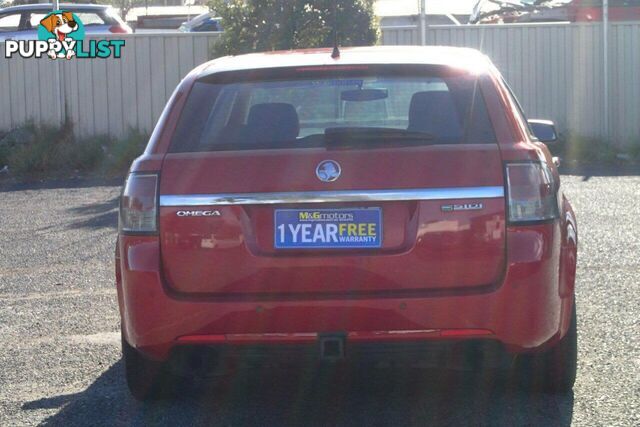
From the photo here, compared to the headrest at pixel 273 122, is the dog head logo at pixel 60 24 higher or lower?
higher

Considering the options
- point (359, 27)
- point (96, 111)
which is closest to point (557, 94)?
point (359, 27)

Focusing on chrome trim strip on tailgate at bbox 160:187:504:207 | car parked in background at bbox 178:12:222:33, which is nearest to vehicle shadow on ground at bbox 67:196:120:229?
chrome trim strip on tailgate at bbox 160:187:504:207

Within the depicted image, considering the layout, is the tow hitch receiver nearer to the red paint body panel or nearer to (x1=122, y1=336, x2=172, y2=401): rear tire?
the red paint body panel

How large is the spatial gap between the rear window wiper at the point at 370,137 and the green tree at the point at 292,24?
10.8 m

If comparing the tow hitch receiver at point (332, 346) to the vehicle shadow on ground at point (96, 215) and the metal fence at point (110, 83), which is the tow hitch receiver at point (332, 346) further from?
the metal fence at point (110, 83)

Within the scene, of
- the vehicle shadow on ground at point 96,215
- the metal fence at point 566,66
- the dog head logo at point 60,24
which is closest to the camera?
the vehicle shadow on ground at point 96,215

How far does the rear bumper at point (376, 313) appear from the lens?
14.4ft

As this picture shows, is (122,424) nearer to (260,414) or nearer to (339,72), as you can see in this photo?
(260,414)

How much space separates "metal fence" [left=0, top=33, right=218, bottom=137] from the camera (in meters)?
17.4

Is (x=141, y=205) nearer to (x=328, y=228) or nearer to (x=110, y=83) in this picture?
(x=328, y=228)

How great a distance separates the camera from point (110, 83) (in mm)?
17469

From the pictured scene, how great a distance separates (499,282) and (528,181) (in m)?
0.41

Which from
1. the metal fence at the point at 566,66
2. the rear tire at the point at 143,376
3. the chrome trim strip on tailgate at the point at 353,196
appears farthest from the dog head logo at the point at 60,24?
the chrome trim strip on tailgate at the point at 353,196

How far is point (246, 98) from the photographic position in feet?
16.6
